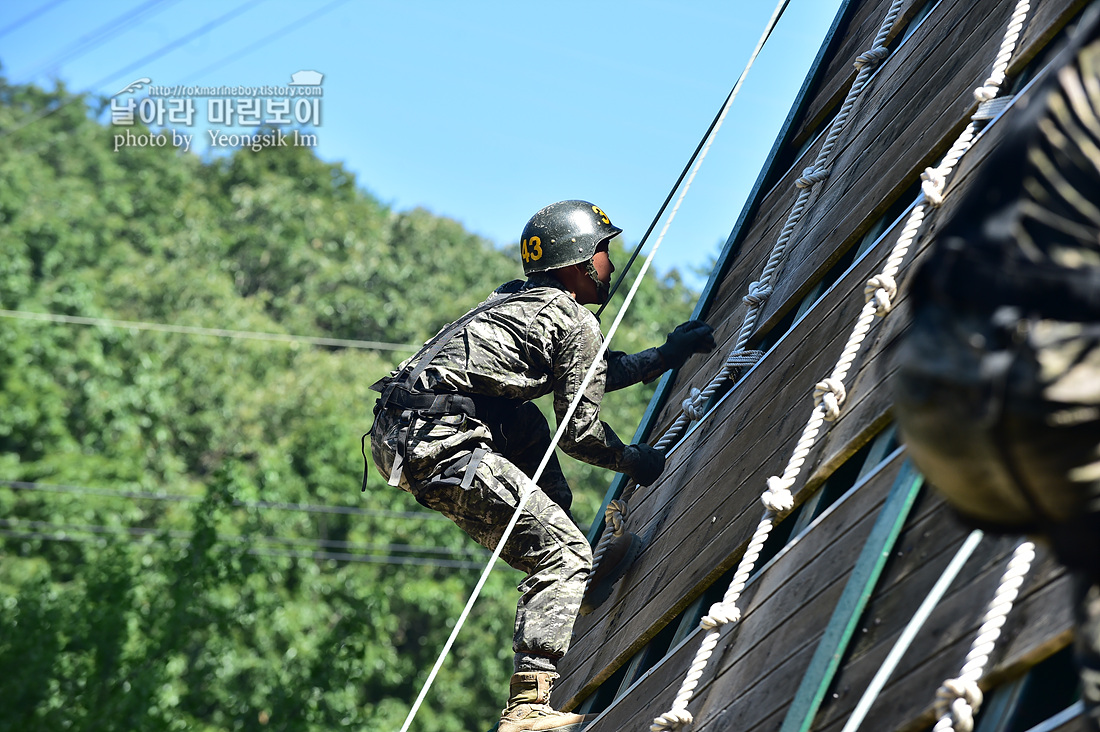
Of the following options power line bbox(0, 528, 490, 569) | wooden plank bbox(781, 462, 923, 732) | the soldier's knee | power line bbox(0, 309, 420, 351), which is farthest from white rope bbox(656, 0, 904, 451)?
power line bbox(0, 528, 490, 569)

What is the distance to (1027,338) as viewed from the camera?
1.24m

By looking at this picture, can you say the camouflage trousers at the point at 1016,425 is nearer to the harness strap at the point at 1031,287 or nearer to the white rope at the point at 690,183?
the harness strap at the point at 1031,287

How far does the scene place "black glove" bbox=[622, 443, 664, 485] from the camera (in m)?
4.80

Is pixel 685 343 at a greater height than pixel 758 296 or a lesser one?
lesser

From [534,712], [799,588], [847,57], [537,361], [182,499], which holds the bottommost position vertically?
[182,499]

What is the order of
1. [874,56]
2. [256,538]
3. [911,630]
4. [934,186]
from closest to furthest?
[911,630]
[934,186]
[874,56]
[256,538]

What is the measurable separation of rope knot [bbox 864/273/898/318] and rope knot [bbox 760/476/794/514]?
1.73ft

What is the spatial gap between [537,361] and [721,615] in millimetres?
1633

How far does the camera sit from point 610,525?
529cm

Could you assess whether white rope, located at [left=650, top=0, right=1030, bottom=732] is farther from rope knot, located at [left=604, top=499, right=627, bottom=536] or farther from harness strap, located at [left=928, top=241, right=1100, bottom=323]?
harness strap, located at [left=928, top=241, right=1100, bottom=323]

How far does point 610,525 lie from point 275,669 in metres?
17.5

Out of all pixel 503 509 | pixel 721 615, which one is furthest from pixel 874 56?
pixel 721 615

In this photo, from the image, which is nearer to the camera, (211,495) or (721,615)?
(721,615)

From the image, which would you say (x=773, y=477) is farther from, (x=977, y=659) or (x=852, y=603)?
(x=977, y=659)
